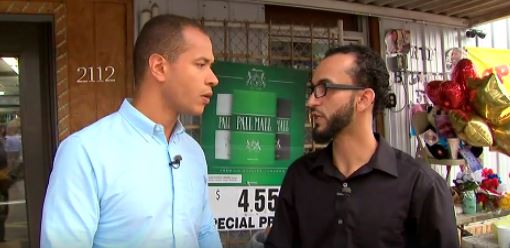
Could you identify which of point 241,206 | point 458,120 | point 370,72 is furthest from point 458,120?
point 370,72

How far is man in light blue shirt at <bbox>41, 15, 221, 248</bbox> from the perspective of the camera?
4.24 feet

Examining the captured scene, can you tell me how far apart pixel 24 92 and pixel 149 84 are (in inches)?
95.3

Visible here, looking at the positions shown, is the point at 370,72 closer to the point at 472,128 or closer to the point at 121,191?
the point at 121,191

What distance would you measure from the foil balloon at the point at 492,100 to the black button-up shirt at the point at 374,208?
2071mm

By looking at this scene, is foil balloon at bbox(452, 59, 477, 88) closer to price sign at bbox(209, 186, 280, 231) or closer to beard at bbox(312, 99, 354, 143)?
price sign at bbox(209, 186, 280, 231)

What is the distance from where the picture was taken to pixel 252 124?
3.55 m

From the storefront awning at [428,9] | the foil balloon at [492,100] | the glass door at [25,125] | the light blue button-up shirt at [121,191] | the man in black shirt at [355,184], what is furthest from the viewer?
the storefront awning at [428,9]

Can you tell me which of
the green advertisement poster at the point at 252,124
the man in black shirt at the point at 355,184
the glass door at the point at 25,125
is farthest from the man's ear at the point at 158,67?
the glass door at the point at 25,125

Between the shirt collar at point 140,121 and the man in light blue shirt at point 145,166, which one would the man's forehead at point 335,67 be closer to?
the man in light blue shirt at point 145,166

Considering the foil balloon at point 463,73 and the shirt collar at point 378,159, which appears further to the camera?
the foil balloon at point 463,73

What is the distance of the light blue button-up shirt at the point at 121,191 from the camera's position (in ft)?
4.21

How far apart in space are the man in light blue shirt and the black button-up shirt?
399 mm

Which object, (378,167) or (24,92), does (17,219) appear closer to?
(24,92)

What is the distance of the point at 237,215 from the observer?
11.4 ft
